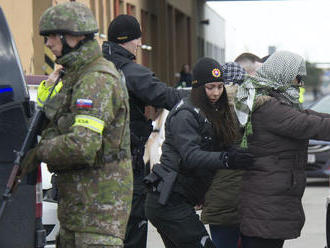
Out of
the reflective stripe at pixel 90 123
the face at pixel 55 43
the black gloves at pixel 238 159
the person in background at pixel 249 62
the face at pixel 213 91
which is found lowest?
the person in background at pixel 249 62

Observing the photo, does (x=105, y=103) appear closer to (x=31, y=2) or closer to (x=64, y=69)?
(x=64, y=69)

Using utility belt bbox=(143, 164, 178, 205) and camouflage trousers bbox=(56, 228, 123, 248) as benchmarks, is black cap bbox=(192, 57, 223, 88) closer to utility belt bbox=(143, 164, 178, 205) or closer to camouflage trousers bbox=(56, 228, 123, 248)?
utility belt bbox=(143, 164, 178, 205)

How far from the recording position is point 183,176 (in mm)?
6562

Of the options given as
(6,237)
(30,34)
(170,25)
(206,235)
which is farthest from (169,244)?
(170,25)

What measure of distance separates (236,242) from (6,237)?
2.16 m

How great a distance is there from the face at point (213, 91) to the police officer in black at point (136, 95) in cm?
23

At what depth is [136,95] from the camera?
264 inches

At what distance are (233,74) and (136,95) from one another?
1443 mm

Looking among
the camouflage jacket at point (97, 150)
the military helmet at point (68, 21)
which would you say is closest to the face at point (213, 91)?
the camouflage jacket at point (97, 150)

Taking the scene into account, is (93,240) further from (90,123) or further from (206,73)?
(206,73)

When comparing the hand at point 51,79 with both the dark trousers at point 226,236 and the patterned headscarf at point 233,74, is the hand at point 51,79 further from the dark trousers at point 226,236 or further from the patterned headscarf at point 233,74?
the patterned headscarf at point 233,74

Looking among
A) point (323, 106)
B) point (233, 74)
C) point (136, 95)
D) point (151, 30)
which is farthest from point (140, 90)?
point (151, 30)

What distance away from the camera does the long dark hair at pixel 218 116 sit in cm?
658

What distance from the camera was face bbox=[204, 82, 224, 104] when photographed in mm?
6656
